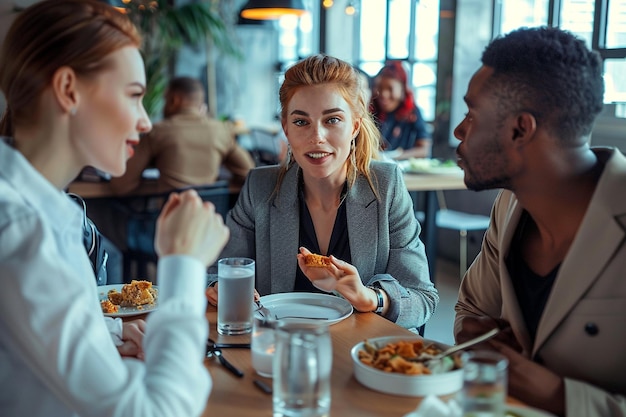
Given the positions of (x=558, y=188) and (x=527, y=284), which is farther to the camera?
(x=527, y=284)

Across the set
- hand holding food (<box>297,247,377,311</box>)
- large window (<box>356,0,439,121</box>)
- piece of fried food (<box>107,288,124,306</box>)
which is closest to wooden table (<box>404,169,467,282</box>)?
large window (<box>356,0,439,121</box>)

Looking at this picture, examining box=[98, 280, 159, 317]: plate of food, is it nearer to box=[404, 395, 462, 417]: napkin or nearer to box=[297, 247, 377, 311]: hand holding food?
box=[297, 247, 377, 311]: hand holding food

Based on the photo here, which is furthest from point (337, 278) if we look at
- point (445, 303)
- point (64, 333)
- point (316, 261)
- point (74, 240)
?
point (445, 303)

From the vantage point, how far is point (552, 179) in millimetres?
1354

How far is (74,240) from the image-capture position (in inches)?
44.3

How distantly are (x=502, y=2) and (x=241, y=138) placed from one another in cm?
412

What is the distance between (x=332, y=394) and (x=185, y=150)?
10.8ft

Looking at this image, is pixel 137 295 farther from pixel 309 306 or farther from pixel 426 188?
pixel 426 188

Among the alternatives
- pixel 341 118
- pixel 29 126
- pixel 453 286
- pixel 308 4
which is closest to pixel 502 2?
pixel 453 286

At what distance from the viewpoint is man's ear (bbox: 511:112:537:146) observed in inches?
51.6

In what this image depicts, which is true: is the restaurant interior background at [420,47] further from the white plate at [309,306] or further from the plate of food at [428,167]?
the white plate at [309,306]

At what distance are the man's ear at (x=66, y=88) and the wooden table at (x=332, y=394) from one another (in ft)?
1.82

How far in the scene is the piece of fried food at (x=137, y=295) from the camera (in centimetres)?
170

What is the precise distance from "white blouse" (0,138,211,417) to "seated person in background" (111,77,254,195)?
3.06 m
